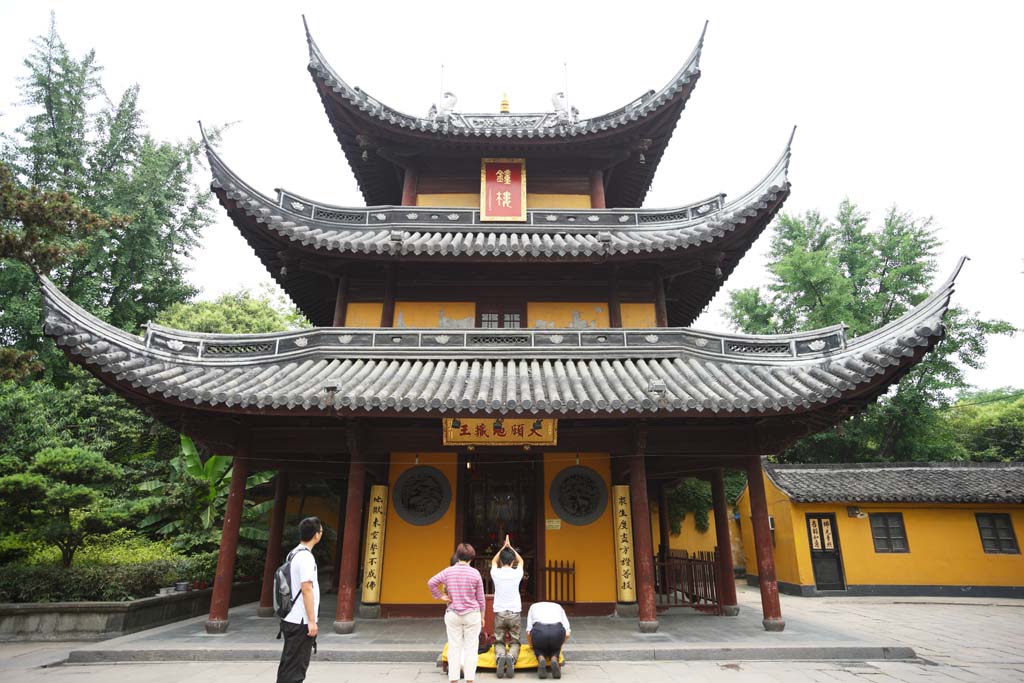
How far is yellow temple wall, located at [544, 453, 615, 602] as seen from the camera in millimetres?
10234

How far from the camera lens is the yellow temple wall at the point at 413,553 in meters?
10.1

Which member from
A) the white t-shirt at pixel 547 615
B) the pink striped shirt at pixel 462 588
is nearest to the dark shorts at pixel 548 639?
the white t-shirt at pixel 547 615

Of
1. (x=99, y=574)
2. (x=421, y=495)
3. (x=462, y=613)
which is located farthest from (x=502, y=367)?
(x=99, y=574)

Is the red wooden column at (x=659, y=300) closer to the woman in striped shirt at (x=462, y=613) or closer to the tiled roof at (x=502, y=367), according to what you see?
the tiled roof at (x=502, y=367)

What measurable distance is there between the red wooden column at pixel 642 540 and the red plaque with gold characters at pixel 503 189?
6.24 metres

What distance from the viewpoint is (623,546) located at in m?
10.2

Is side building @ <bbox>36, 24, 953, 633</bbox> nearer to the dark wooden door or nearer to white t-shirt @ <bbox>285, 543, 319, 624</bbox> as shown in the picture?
white t-shirt @ <bbox>285, 543, 319, 624</bbox>

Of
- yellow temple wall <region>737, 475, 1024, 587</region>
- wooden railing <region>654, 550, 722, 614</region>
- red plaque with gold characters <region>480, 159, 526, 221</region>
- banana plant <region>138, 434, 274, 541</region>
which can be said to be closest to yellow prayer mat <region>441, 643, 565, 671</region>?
wooden railing <region>654, 550, 722, 614</region>

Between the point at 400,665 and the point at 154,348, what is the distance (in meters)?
6.51

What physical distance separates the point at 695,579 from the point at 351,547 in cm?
688

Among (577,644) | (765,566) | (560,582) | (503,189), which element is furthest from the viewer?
(503,189)

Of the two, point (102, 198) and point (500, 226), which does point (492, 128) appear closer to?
point (500, 226)

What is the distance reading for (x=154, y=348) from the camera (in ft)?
30.1

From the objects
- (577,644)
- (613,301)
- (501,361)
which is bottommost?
(577,644)
